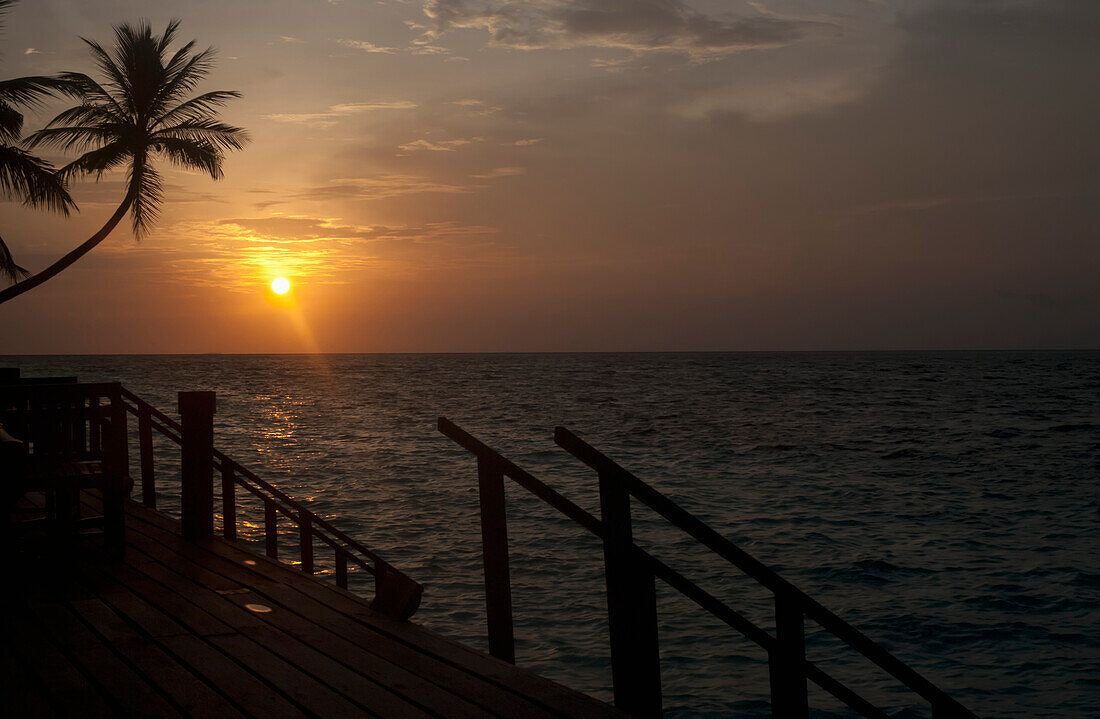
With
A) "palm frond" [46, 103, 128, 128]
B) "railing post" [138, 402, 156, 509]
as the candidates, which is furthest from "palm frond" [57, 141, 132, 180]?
"railing post" [138, 402, 156, 509]

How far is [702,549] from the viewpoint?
15.1 meters

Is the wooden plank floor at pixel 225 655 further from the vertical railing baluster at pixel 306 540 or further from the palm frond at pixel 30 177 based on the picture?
the palm frond at pixel 30 177

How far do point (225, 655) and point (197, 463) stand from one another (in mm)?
3281

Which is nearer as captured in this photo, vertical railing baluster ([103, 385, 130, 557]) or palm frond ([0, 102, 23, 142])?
vertical railing baluster ([103, 385, 130, 557])

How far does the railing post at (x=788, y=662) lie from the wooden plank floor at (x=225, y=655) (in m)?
0.81

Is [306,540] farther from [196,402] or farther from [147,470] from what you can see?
[147,470]

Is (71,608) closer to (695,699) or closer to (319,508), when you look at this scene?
(695,699)

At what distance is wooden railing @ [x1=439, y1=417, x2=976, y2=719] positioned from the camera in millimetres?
3873

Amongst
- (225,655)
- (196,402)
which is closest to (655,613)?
(225,655)

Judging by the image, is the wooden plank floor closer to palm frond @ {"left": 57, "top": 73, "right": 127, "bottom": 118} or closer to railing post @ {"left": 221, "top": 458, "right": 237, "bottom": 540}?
railing post @ {"left": 221, "top": 458, "right": 237, "bottom": 540}

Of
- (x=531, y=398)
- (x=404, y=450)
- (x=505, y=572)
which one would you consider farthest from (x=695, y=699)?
(x=531, y=398)

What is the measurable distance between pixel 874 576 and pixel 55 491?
11617 mm

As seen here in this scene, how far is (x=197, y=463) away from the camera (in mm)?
7516

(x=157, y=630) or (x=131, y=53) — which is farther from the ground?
(x=131, y=53)
